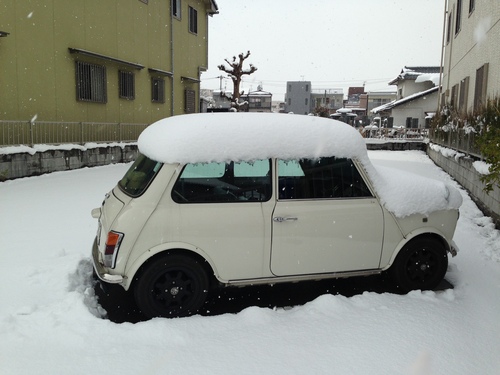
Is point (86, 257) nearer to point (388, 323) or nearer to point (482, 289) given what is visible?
point (388, 323)

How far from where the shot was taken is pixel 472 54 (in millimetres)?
13758

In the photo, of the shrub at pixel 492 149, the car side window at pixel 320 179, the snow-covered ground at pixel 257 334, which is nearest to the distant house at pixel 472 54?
the shrub at pixel 492 149

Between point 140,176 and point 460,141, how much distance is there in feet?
33.0

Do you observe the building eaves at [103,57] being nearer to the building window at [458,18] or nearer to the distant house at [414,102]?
the building window at [458,18]

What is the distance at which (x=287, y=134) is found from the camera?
3871mm

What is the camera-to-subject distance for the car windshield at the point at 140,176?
3.68 metres

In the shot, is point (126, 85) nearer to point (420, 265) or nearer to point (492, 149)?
point (492, 149)

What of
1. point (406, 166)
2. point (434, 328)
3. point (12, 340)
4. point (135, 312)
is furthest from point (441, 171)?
point (12, 340)

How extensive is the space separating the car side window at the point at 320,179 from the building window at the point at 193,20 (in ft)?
62.5

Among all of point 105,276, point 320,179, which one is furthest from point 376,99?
point 105,276

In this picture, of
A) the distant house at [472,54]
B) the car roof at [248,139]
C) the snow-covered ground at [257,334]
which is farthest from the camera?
the distant house at [472,54]

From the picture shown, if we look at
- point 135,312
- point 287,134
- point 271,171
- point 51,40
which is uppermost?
point 51,40

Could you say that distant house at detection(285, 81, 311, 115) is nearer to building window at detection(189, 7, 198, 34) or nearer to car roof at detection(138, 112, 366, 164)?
building window at detection(189, 7, 198, 34)

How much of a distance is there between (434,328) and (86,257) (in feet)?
12.7
